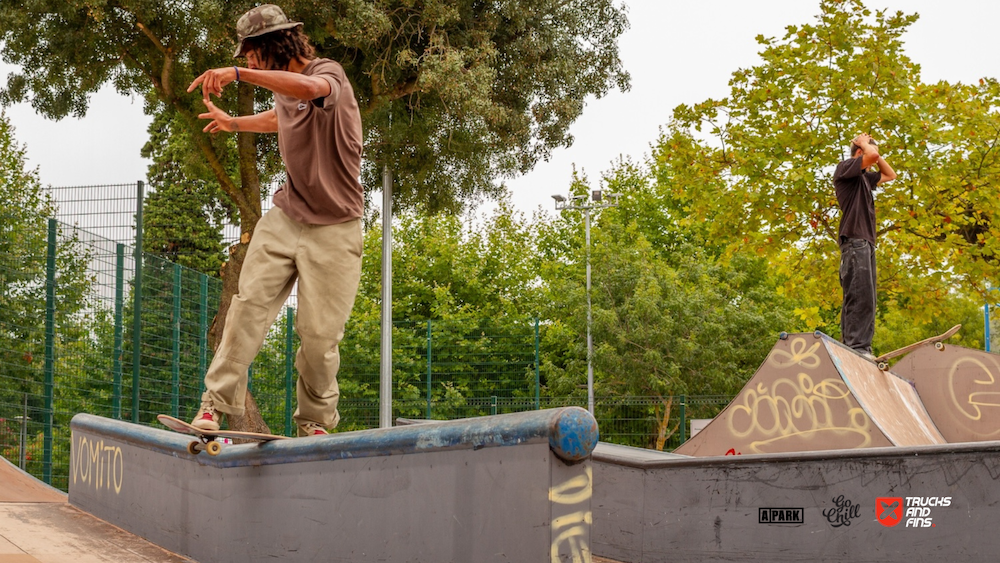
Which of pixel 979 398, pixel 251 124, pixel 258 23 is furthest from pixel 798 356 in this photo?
pixel 258 23

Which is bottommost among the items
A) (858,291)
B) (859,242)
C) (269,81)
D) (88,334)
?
(88,334)

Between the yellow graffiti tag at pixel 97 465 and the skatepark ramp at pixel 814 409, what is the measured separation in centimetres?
399

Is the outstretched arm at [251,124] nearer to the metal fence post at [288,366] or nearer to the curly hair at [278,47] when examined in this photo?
the curly hair at [278,47]

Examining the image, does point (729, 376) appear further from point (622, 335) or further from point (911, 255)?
point (911, 255)

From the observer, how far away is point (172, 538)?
183 inches

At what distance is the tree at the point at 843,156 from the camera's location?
15.1m

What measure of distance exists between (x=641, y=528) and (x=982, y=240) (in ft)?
38.6

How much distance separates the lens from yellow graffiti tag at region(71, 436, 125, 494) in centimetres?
545

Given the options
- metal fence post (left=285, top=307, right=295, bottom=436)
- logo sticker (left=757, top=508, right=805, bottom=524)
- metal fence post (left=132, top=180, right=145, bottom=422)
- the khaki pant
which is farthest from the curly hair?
metal fence post (left=285, top=307, right=295, bottom=436)

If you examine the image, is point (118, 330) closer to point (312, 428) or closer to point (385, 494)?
point (312, 428)

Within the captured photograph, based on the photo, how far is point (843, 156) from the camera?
15883 millimetres

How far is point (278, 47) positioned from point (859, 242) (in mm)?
5018

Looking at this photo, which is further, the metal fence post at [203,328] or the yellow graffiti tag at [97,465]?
the metal fence post at [203,328]

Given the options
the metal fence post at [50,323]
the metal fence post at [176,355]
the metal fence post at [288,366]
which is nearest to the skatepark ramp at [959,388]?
the metal fence post at [50,323]
